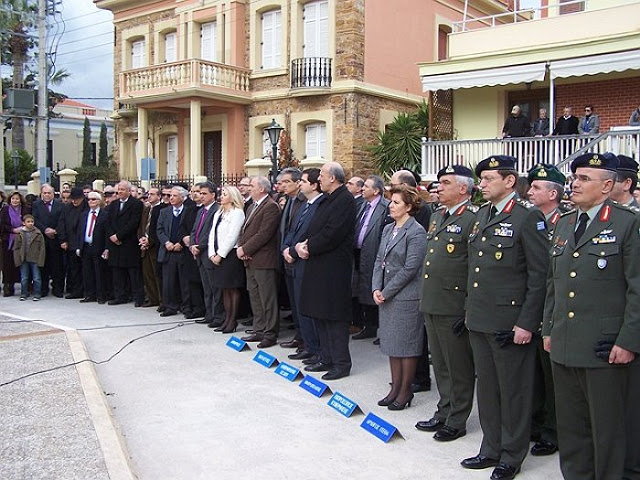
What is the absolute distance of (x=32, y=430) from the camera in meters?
5.12

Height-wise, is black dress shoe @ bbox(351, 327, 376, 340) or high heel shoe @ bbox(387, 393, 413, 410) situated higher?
black dress shoe @ bbox(351, 327, 376, 340)

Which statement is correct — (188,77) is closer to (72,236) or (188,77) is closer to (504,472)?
(72,236)

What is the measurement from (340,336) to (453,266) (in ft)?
6.92

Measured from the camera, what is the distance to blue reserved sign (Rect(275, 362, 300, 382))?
6.87 meters

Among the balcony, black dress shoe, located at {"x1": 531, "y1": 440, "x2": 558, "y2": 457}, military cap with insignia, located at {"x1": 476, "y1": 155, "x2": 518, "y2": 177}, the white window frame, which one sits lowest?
black dress shoe, located at {"x1": 531, "y1": 440, "x2": 558, "y2": 457}

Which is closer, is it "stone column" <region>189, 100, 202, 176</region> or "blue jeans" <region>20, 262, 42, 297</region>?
"blue jeans" <region>20, 262, 42, 297</region>

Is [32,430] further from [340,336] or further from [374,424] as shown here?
[340,336]

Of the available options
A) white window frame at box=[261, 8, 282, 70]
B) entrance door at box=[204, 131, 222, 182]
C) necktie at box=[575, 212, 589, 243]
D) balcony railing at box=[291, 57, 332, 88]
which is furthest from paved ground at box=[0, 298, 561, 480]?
entrance door at box=[204, 131, 222, 182]

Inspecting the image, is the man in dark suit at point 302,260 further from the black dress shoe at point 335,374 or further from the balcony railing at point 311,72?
the balcony railing at point 311,72

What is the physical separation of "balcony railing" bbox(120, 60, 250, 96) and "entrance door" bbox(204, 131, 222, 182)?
2.41 meters

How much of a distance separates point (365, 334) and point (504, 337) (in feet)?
A: 14.3

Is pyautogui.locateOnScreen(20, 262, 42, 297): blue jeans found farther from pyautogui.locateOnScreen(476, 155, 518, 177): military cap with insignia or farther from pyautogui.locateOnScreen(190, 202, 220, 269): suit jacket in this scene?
pyautogui.locateOnScreen(476, 155, 518, 177): military cap with insignia

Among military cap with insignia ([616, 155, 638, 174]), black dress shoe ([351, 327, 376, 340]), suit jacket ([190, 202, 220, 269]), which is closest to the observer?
military cap with insignia ([616, 155, 638, 174])

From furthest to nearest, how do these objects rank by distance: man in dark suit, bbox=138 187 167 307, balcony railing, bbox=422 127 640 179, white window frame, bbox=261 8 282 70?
white window frame, bbox=261 8 282 70, balcony railing, bbox=422 127 640 179, man in dark suit, bbox=138 187 167 307
